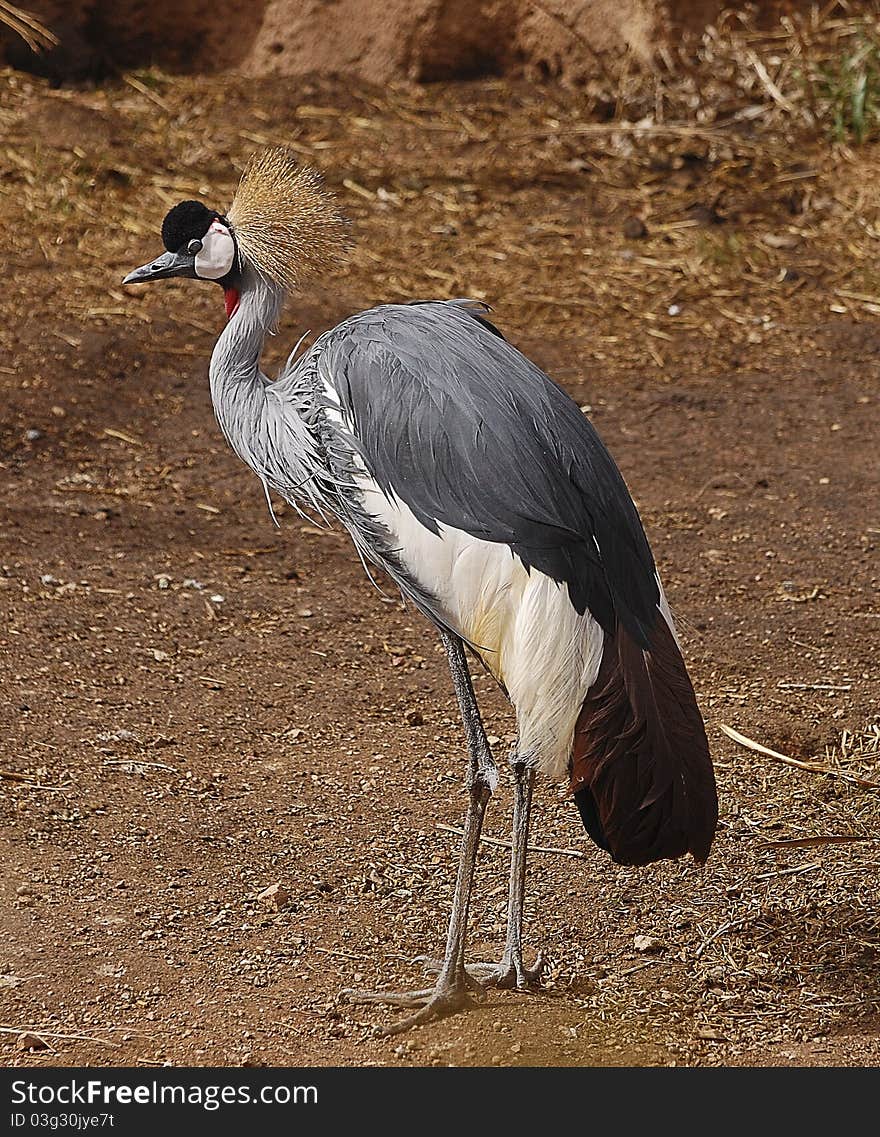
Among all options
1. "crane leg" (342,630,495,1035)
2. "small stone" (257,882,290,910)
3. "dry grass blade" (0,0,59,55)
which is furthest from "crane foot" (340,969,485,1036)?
"dry grass blade" (0,0,59,55)

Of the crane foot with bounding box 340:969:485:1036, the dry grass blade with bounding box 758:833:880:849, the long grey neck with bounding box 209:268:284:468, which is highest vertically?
the long grey neck with bounding box 209:268:284:468

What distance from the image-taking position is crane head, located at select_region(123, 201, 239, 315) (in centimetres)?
354

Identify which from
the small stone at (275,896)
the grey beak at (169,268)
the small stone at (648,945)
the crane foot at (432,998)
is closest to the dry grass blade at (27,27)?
the grey beak at (169,268)

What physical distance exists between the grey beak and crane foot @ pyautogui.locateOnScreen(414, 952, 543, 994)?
177 centimetres

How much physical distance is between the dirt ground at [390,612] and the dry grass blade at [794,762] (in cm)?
3

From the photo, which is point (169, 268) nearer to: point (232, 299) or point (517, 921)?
point (232, 299)

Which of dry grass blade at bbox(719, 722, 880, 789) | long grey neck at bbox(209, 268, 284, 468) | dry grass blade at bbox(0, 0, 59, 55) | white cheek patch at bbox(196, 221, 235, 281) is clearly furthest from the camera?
dry grass blade at bbox(0, 0, 59, 55)

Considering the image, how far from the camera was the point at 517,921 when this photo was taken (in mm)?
3307

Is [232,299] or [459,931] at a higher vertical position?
[232,299]

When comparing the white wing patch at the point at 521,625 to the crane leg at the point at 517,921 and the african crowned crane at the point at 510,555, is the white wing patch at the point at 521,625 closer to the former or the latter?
the african crowned crane at the point at 510,555

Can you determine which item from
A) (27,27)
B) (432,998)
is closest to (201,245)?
(432,998)

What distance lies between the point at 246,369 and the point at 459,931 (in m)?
1.36

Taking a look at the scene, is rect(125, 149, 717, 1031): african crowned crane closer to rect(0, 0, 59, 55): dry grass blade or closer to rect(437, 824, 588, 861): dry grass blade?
rect(437, 824, 588, 861): dry grass blade

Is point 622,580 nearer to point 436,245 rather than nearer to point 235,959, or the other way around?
point 235,959
